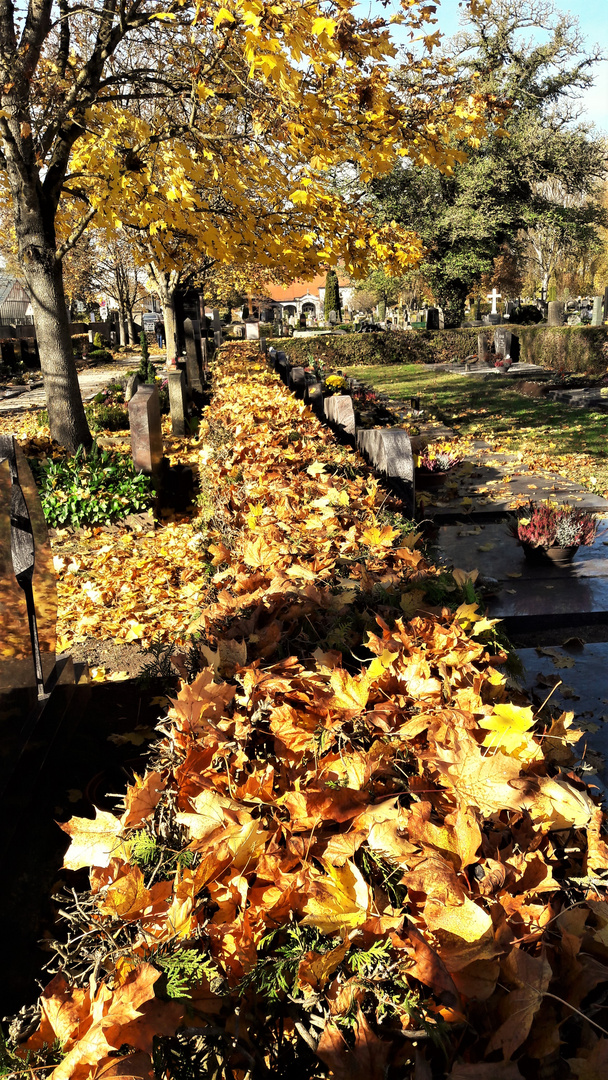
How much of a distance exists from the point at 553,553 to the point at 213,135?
532 centimetres

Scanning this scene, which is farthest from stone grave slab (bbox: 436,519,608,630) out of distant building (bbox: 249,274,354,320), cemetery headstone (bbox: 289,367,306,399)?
distant building (bbox: 249,274,354,320)

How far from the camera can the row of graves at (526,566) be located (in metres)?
3.77

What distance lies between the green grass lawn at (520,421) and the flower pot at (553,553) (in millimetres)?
2731

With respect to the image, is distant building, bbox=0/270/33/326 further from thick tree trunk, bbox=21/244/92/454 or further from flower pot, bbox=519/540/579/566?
flower pot, bbox=519/540/579/566

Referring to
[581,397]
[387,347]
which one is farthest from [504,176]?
[581,397]

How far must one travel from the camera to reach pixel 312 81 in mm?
6289

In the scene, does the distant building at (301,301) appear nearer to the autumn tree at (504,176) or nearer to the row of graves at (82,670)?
the autumn tree at (504,176)

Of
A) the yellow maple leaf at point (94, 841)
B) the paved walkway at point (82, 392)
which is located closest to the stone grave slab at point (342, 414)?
the yellow maple leaf at point (94, 841)

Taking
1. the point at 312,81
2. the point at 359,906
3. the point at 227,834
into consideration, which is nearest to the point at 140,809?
the point at 227,834

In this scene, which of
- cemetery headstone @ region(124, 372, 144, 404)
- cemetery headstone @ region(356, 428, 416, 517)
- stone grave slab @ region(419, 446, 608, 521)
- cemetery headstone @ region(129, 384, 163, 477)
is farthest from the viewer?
cemetery headstone @ region(124, 372, 144, 404)

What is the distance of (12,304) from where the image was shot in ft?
178

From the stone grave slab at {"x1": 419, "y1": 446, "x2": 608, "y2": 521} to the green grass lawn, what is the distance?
13.4 inches

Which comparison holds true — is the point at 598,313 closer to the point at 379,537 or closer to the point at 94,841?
the point at 379,537

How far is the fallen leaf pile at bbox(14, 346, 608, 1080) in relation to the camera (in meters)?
1.03
